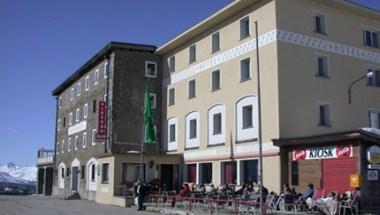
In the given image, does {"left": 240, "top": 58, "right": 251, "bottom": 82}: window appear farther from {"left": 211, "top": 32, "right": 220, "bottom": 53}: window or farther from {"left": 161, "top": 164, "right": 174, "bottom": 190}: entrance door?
{"left": 161, "top": 164, "right": 174, "bottom": 190}: entrance door

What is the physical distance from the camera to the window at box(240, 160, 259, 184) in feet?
94.3

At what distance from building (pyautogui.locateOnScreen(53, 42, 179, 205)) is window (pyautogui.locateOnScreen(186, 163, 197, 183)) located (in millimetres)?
1412

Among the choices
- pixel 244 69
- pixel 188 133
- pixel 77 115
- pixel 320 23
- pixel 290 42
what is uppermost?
pixel 320 23

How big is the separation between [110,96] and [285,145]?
718 inches

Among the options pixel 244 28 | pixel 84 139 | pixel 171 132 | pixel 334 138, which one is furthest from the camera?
pixel 84 139

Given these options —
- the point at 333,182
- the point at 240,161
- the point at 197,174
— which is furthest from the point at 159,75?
the point at 333,182

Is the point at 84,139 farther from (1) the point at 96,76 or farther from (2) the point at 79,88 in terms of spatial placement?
(2) the point at 79,88

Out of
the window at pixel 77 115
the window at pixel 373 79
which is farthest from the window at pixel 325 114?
the window at pixel 77 115

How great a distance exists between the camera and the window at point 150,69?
40938 mm

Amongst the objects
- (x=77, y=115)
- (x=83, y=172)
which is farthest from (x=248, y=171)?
(x=77, y=115)

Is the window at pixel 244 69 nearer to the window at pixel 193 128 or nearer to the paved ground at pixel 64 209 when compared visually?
the window at pixel 193 128

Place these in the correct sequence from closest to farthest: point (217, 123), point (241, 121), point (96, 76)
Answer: point (241, 121), point (217, 123), point (96, 76)

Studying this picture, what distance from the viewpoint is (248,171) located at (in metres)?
29.4

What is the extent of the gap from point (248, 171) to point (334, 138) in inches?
295
